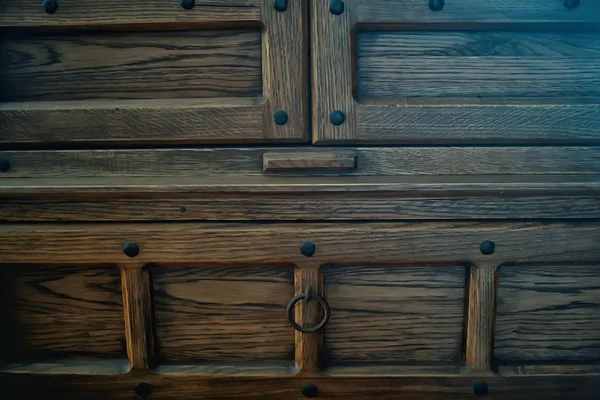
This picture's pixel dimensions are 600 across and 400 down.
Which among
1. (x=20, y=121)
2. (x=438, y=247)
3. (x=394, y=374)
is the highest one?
(x=20, y=121)

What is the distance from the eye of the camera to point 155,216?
0.81 meters

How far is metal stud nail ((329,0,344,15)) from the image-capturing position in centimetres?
79

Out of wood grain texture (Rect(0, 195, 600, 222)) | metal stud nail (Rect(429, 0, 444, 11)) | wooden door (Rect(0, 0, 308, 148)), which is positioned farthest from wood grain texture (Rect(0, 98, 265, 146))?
metal stud nail (Rect(429, 0, 444, 11))

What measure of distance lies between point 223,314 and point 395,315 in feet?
0.98

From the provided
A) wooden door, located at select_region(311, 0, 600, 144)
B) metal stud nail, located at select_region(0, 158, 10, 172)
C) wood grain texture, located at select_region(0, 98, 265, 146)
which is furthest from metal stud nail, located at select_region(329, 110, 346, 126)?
metal stud nail, located at select_region(0, 158, 10, 172)

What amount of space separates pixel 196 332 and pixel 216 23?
1.73 feet

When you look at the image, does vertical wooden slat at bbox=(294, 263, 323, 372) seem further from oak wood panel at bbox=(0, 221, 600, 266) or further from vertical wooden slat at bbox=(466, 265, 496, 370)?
vertical wooden slat at bbox=(466, 265, 496, 370)

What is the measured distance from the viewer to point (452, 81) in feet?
2.69

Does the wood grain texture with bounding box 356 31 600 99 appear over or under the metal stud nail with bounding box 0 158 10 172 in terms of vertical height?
over

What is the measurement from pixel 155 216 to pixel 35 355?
1.16 ft

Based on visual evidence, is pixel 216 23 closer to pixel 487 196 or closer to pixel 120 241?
pixel 120 241

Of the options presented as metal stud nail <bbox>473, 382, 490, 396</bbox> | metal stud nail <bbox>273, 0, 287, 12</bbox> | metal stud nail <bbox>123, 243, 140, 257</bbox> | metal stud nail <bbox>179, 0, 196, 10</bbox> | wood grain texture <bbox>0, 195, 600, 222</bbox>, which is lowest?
metal stud nail <bbox>473, 382, 490, 396</bbox>

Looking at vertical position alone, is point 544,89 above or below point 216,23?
below

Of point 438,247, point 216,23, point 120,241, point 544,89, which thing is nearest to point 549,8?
point 544,89
